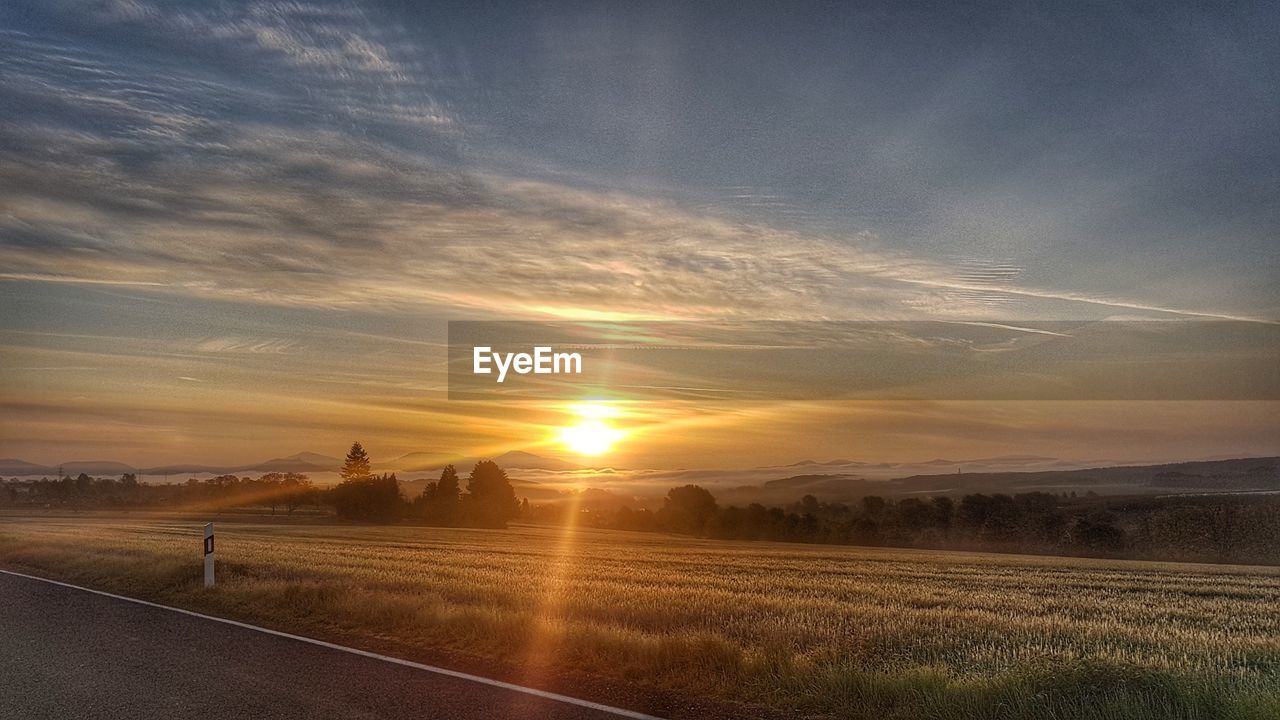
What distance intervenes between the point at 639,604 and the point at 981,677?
7078 mm

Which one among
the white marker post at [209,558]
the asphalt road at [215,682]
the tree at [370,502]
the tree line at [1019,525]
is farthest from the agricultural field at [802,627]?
the tree at [370,502]

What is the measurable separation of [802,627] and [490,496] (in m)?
67.8

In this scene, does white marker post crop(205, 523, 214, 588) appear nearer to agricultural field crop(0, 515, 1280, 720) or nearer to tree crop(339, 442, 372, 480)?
agricultural field crop(0, 515, 1280, 720)

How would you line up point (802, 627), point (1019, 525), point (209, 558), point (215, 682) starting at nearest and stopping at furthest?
point (215, 682) → point (802, 627) → point (209, 558) → point (1019, 525)

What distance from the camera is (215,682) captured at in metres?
7.68

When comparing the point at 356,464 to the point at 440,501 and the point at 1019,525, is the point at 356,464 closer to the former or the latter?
the point at 440,501

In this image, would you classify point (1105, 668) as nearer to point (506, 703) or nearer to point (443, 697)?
point (506, 703)

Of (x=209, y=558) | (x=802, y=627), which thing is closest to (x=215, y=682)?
(x=802, y=627)

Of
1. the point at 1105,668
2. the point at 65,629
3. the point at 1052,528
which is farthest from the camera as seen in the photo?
the point at 1052,528

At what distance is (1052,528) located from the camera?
197 feet

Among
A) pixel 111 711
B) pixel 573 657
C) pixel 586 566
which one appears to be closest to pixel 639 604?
pixel 573 657

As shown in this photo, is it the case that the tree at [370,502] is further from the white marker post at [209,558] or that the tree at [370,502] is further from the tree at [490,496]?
the white marker post at [209,558]

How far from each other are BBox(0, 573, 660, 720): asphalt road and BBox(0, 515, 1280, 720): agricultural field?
3.38 feet

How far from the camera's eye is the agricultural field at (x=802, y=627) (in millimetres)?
7352
